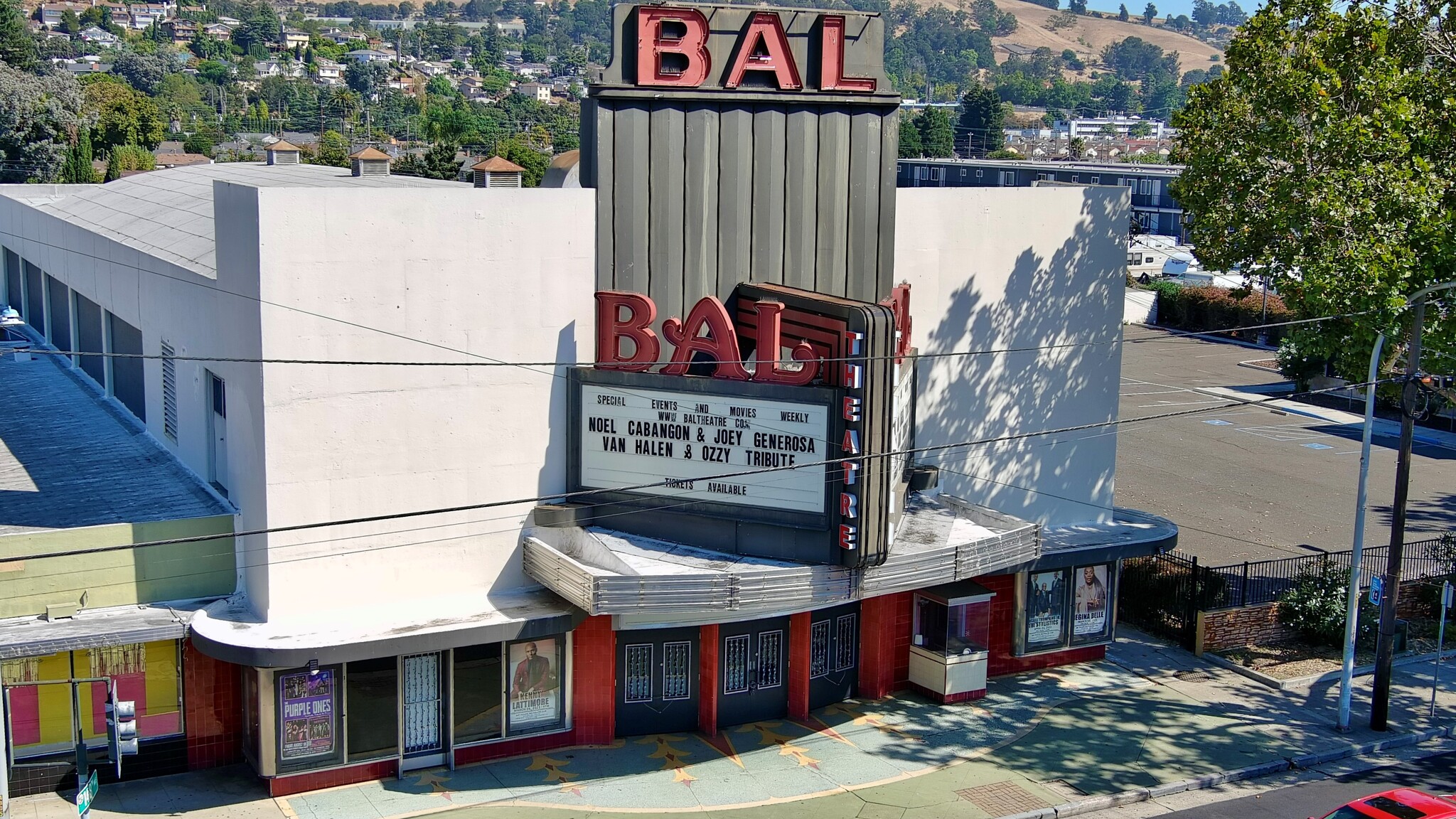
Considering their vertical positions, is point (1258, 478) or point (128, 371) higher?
point (128, 371)

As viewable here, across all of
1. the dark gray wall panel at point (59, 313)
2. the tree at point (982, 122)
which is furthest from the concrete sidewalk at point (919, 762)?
the tree at point (982, 122)

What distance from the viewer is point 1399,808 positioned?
1816 cm

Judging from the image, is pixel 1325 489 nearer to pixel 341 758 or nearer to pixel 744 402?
pixel 744 402

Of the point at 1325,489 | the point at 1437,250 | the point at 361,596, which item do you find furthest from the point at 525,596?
the point at 1325,489

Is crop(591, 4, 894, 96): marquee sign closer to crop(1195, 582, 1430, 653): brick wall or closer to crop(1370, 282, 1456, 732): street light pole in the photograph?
crop(1370, 282, 1456, 732): street light pole

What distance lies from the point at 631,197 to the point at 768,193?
2.27 metres

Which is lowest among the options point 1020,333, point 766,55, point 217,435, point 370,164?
point 217,435

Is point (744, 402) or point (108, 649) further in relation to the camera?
point (744, 402)

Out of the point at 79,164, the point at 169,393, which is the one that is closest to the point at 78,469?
the point at 169,393

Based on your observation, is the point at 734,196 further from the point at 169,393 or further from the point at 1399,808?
the point at 1399,808

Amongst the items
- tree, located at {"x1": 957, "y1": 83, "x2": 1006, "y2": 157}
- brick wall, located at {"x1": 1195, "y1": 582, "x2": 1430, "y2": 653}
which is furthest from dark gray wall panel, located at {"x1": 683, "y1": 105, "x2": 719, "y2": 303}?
tree, located at {"x1": 957, "y1": 83, "x2": 1006, "y2": 157}

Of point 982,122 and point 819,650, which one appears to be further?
point 982,122

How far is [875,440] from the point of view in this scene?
66.1 feet

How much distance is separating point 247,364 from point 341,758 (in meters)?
5.84
